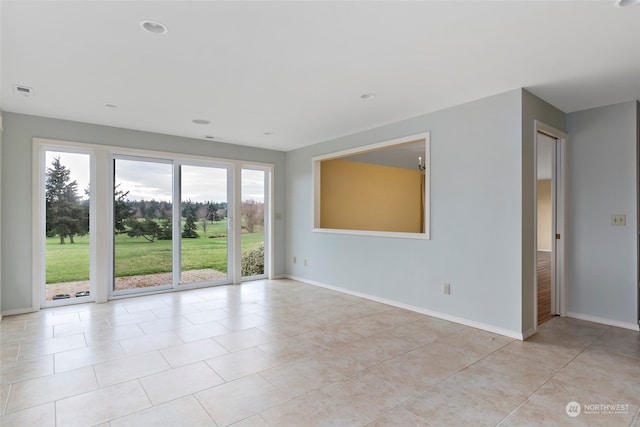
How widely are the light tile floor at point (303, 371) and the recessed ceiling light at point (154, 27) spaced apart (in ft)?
8.31

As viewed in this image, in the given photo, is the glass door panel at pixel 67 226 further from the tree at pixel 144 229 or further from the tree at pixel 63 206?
the tree at pixel 144 229

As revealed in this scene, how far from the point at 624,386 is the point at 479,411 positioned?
4.10 feet

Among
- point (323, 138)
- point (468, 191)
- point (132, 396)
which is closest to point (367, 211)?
point (323, 138)

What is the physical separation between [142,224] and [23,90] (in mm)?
2365

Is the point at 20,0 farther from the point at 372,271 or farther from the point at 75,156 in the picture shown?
the point at 372,271

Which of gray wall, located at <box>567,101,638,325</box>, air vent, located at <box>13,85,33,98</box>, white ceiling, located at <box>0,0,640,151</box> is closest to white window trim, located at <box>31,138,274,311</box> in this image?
white ceiling, located at <box>0,0,640,151</box>

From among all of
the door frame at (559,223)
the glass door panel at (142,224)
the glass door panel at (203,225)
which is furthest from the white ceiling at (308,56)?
the glass door panel at (203,225)

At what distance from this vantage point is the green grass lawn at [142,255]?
4687 millimetres

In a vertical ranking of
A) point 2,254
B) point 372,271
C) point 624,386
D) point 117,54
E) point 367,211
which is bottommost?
point 624,386

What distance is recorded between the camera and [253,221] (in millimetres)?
6520

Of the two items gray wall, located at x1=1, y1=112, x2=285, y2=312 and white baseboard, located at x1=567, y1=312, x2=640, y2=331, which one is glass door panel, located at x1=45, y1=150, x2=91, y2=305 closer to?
gray wall, located at x1=1, y1=112, x2=285, y2=312

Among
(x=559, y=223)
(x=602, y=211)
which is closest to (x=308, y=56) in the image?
(x=559, y=223)

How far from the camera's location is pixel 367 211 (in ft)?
24.1

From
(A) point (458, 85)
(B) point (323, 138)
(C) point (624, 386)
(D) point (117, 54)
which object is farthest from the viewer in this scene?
(B) point (323, 138)
